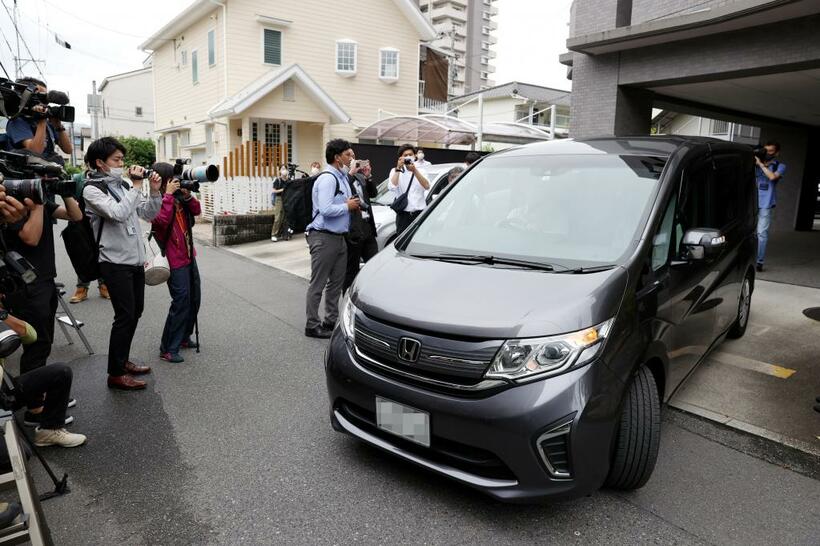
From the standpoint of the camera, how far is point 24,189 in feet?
8.98

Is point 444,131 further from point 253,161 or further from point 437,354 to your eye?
point 437,354

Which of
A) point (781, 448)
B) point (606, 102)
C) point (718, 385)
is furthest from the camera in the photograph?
point (606, 102)

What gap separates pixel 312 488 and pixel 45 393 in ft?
5.15

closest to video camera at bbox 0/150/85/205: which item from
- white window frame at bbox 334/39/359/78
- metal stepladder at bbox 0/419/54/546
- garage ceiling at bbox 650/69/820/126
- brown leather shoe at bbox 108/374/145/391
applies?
metal stepladder at bbox 0/419/54/546

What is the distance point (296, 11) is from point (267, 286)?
13681 mm

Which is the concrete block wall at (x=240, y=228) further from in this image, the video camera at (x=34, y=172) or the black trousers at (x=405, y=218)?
the video camera at (x=34, y=172)

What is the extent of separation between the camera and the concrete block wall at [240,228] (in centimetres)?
1140

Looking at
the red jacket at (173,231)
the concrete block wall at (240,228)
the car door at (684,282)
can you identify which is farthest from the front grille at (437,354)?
the concrete block wall at (240,228)

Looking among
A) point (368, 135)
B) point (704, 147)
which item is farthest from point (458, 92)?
point (704, 147)

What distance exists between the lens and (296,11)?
59.3 feet

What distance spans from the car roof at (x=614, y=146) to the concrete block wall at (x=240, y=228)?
867cm

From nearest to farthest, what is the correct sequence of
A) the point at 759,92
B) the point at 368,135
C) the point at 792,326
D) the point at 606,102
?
the point at 792,326
the point at 606,102
the point at 759,92
the point at 368,135

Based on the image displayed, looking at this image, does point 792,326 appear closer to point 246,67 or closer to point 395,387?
point 395,387

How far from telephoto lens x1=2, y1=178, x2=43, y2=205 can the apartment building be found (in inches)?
2499
